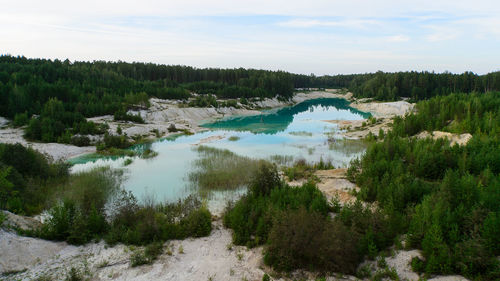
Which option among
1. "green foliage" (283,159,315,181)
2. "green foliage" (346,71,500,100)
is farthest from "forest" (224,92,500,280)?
"green foliage" (346,71,500,100)

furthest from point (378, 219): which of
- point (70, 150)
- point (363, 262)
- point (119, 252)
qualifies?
point (70, 150)

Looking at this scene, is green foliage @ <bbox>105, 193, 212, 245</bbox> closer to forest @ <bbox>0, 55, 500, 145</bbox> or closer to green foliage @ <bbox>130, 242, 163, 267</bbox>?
green foliage @ <bbox>130, 242, 163, 267</bbox>

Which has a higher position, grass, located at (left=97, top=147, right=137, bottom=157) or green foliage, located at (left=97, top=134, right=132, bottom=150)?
green foliage, located at (left=97, top=134, right=132, bottom=150)

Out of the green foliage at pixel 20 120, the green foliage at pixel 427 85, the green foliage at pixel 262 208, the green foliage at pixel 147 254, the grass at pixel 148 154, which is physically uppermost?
the green foliage at pixel 427 85

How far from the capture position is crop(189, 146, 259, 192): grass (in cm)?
1902

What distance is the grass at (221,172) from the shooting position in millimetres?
19016

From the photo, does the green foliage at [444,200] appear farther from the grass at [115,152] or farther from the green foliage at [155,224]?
the grass at [115,152]

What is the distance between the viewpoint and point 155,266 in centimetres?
985

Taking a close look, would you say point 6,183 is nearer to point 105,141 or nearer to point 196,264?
point 196,264

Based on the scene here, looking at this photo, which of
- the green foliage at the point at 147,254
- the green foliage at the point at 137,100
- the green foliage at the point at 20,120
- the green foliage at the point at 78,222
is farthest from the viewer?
the green foliage at the point at 137,100

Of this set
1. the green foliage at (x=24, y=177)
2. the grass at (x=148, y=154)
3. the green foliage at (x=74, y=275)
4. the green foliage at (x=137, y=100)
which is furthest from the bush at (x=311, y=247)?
the green foliage at (x=137, y=100)

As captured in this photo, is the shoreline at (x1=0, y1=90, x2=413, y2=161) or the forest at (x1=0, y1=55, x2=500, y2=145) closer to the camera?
the shoreline at (x1=0, y1=90, x2=413, y2=161)

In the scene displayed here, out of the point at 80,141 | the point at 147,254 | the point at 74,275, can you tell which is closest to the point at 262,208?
the point at 147,254

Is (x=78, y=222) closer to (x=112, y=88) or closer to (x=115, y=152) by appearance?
(x=115, y=152)
